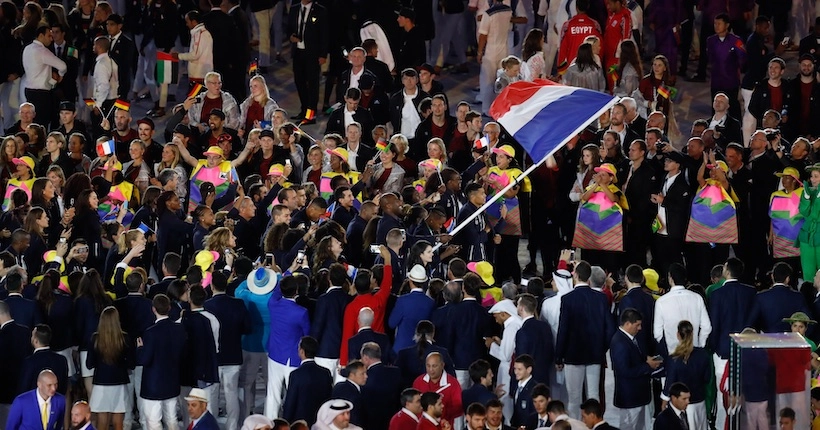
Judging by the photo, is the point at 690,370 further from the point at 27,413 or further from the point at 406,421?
the point at 27,413

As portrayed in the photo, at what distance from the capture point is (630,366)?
47.0ft

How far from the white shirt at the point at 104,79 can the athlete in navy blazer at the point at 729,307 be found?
975 centimetres

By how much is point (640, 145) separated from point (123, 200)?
18.9 ft

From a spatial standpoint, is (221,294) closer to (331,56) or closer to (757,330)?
(757,330)

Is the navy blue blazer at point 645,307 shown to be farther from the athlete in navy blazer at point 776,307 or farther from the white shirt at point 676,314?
the athlete in navy blazer at point 776,307

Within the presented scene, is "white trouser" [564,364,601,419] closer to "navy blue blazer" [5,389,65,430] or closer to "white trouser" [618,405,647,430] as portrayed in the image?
"white trouser" [618,405,647,430]

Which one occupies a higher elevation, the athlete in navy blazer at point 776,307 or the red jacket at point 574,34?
the red jacket at point 574,34

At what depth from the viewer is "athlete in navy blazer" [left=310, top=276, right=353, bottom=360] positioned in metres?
14.8

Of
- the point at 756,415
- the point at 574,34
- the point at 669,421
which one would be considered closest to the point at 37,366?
the point at 669,421

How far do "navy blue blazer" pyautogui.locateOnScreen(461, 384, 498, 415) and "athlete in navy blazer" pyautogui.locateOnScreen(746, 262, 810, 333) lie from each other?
3.01 m

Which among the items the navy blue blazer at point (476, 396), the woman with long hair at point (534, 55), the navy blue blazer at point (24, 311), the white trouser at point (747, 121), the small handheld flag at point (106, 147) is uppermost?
the woman with long hair at point (534, 55)

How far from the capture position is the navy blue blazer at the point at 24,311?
14.7 meters

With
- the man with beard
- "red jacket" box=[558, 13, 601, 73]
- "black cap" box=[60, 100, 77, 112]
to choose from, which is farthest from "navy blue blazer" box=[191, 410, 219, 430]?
"red jacket" box=[558, 13, 601, 73]

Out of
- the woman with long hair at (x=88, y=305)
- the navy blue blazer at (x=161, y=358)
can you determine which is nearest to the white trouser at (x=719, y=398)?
the navy blue blazer at (x=161, y=358)
